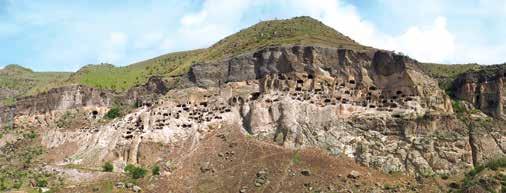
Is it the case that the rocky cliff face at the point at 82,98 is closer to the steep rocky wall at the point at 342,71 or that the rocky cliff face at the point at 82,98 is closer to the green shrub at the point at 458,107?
the steep rocky wall at the point at 342,71

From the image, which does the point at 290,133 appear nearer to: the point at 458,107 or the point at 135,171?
the point at 135,171

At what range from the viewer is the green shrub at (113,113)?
221 ft

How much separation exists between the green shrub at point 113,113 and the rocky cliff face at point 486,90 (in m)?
34.7

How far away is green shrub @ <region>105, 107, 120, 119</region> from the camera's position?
221 ft

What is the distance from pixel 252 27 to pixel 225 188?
3778 centimetres

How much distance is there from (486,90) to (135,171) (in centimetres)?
3215

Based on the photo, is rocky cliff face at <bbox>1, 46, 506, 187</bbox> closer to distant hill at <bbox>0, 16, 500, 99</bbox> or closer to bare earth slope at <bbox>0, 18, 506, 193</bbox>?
bare earth slope at <bbox>0, 18, 506, 193</bbox>

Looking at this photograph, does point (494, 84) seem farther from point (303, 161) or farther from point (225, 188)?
point (225, 188)

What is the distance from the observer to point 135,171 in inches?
2101

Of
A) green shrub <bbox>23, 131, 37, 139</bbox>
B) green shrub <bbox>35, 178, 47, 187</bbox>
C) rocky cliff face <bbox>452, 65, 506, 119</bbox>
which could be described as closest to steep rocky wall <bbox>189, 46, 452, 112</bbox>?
rocky cliff face <bbox>452, 65, 506, 119</bbox>

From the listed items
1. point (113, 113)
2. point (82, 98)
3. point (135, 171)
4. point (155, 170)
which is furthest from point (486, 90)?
point (82, 98)

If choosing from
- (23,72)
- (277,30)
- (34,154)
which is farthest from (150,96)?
(23,72)

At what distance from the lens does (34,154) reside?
63.4 m

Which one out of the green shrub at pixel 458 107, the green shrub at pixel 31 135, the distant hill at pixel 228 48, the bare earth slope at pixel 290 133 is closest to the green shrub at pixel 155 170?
the bare earth slope at pixel 290 133
